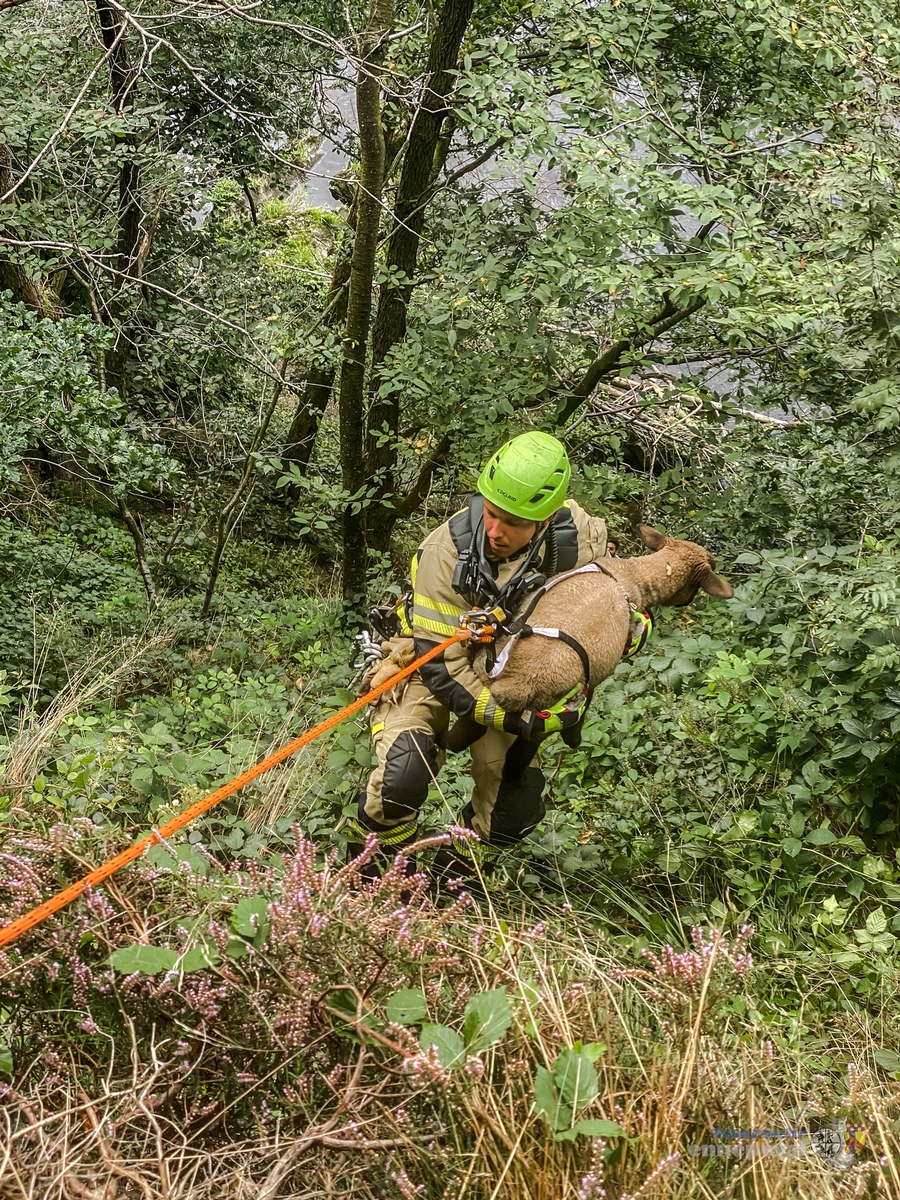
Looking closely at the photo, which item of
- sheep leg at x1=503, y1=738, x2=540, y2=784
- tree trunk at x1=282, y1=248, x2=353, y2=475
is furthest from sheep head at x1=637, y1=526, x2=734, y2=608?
tree trunk at x1=282, y1=248, x2=353, y2=475

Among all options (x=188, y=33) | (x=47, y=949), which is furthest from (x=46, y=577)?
(x=47, y=949)

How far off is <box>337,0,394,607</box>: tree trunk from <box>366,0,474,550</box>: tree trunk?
172 millimetres

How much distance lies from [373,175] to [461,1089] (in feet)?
19.0

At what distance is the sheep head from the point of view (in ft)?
12.9

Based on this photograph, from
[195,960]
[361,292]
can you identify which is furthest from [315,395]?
[195,960]

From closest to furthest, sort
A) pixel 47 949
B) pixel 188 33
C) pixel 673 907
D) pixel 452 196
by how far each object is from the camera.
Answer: pixel 47 949, pixel 673 907, pixel 452 196, pixel 188 33

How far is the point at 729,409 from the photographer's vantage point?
267 inches

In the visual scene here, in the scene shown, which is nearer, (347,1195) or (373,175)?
(347,1195)

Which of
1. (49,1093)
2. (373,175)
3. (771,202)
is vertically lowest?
(49,1093)

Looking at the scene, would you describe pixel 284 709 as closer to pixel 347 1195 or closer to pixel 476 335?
pixel 476 335

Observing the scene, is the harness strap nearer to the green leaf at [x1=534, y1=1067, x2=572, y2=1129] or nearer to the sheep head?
the sheep head

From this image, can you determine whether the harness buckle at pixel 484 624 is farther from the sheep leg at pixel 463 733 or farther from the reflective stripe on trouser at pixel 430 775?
the reflective stripe on trouser at pixel 430 775

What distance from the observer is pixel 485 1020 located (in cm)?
202

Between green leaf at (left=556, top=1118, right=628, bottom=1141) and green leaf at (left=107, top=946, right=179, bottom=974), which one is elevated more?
green leaf at (left=556, top=1118, right=628, bottom=1141)
